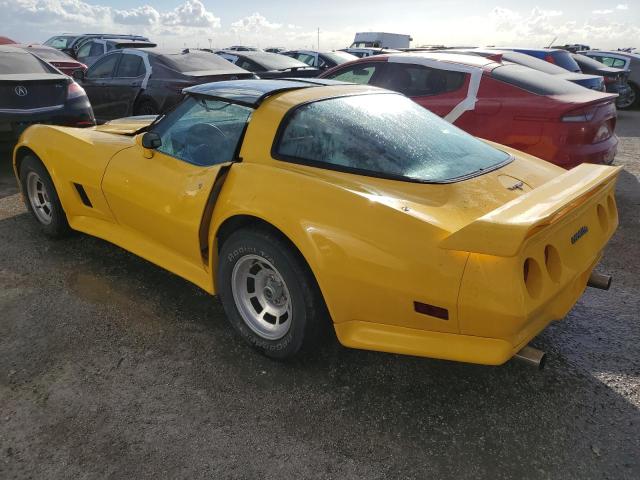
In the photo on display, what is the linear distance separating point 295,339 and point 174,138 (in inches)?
58.4

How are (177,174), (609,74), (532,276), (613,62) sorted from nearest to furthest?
(532,276)
(177,174)
(609,74)
(613,62)

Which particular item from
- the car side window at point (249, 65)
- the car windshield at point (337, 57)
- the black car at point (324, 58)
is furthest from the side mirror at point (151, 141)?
the car windshield at point (337, 57)

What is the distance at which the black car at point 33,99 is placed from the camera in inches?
220

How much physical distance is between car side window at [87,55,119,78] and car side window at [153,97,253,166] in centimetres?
593

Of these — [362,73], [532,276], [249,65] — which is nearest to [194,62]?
[249,65]

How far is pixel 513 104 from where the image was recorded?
4.74 m

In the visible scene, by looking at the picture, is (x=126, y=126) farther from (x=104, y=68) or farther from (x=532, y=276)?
(x=104, y=68)

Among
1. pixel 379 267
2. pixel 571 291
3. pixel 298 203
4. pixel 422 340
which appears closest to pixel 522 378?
pixel 571 291

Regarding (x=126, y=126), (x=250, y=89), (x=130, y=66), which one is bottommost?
(x=130, y=66)

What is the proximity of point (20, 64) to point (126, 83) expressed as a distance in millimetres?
1733

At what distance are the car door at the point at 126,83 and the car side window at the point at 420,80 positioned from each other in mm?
4043

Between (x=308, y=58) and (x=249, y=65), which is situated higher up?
(x=249, y=65)

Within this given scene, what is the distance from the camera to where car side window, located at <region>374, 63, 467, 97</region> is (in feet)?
16.8

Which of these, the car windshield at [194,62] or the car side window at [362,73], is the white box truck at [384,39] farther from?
the car side window at [362,73]
